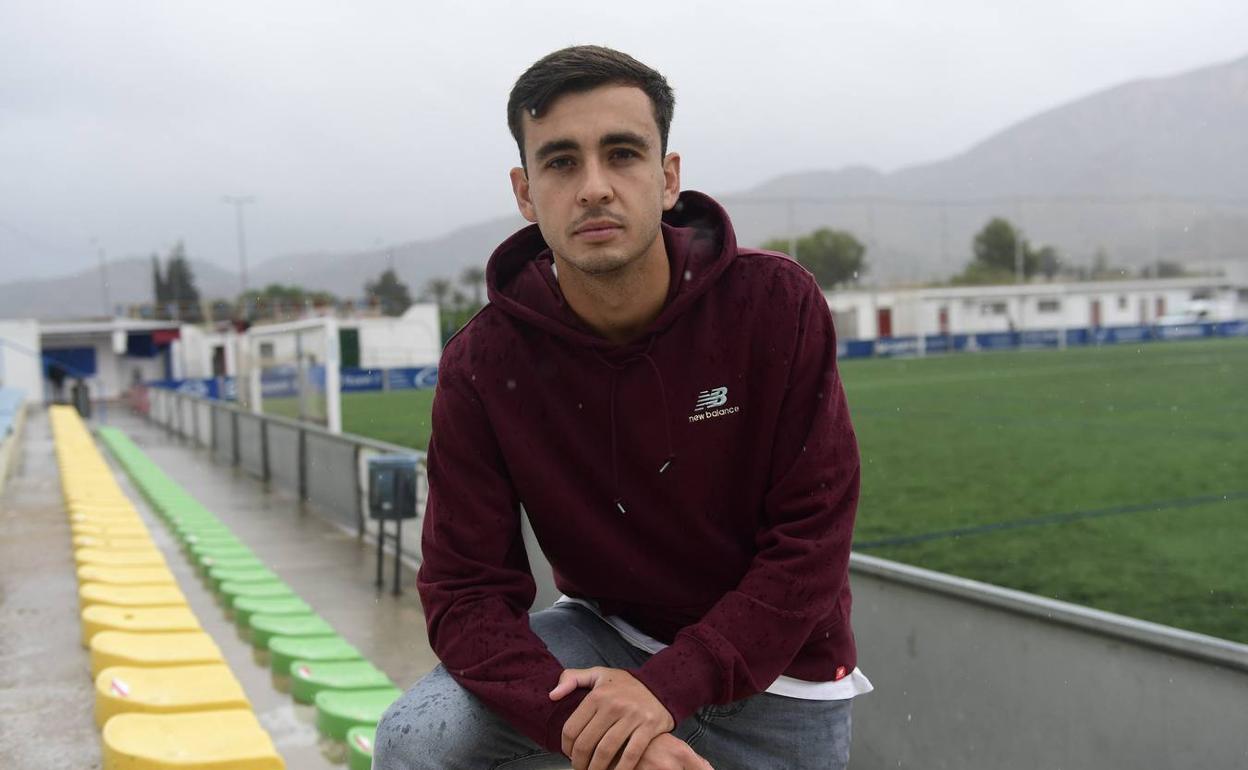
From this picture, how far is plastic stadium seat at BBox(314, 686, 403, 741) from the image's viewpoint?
3830 mm

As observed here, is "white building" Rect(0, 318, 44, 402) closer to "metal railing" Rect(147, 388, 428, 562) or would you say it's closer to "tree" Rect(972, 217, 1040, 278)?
"metal railing" Rect(147, 388, 428, 562)

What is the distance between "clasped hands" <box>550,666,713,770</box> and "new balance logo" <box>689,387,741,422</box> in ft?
1.57

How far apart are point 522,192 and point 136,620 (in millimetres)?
3468

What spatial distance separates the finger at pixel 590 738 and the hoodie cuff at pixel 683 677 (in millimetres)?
91

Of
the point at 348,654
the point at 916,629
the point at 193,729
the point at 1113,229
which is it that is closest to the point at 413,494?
the point at 348,654

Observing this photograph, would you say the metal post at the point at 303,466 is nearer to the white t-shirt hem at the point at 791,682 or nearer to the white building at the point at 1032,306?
the white t-shirt hem at the point at 791,682

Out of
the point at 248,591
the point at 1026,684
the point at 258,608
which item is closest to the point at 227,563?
the point at 248,591

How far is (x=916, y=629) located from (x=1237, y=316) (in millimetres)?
64747

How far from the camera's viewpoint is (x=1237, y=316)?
5941cm

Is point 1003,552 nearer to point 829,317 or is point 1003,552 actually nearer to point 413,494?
point 413,494

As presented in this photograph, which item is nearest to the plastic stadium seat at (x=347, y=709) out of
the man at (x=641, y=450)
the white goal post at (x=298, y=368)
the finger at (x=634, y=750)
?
the man at (x=641, y=450)

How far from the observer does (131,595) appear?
5.21 m

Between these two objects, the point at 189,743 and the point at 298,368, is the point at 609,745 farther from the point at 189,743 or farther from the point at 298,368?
the point at 298,368

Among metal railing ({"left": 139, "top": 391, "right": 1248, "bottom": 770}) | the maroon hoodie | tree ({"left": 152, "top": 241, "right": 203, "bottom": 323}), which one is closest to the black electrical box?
metal railing ({"left": 139, "top": 391, "right": 1248, "bottom": 770})
